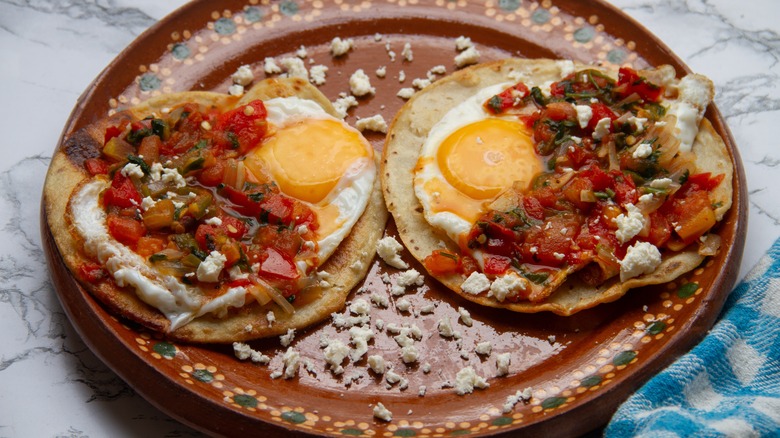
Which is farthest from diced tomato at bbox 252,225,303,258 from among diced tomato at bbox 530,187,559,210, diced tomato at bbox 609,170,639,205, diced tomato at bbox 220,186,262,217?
diced tomato at bbox 609,170,639,205

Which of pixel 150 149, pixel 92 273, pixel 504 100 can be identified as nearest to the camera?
pixel 92 273

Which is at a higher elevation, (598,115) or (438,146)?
(598,115)

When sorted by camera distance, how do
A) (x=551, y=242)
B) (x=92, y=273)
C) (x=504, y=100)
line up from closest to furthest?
(x=92, y=273) → (x=551, y=242) → (x=504, y=100)

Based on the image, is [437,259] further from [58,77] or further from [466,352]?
[58,77]

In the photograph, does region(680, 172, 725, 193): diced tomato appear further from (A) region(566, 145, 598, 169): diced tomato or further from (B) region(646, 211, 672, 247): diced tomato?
(A) region(566, 145, 598, 169): diced tomato

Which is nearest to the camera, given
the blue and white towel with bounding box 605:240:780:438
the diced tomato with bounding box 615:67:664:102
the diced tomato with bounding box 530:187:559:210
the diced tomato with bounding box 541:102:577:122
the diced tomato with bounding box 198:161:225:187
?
the blue and white towel with bounding box 605:240:780:438

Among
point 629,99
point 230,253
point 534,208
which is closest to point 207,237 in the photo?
point 230,253

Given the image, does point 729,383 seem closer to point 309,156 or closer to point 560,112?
point 560,112
